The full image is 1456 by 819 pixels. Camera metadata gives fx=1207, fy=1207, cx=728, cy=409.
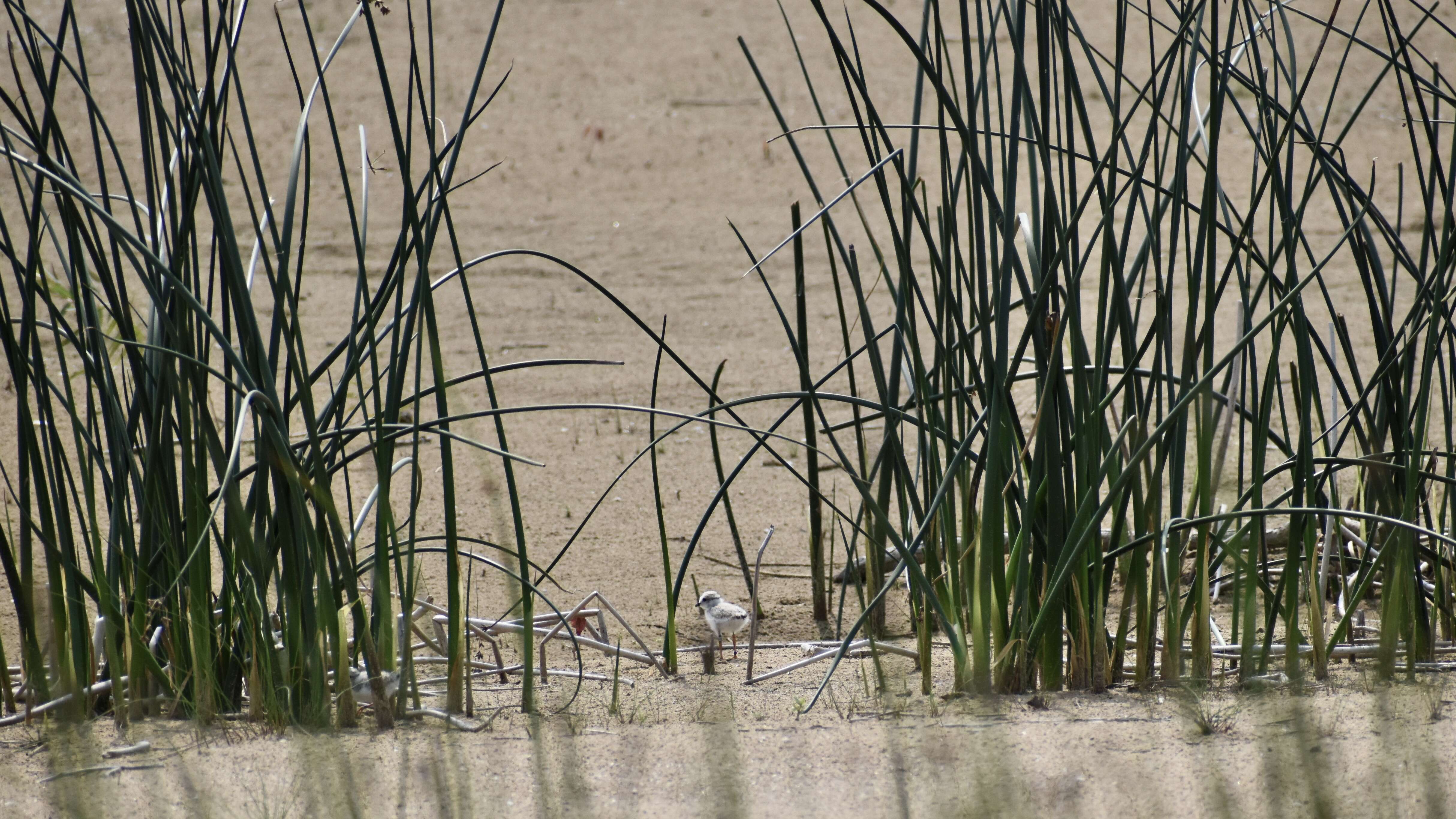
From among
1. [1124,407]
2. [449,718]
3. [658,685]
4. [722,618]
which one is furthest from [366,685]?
[1124,407]

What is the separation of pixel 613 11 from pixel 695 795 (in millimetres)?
6486

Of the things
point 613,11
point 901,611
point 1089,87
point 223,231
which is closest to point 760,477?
point 901,611

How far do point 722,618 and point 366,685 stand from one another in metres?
0.51

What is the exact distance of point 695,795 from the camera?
88 centimetres

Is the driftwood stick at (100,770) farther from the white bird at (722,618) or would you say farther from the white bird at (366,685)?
the white bird at (722,618)

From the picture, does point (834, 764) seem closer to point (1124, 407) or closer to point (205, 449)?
point (1124, 407)

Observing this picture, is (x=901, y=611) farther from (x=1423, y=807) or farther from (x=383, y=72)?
(x=383, y=72)

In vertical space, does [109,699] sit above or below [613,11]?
below

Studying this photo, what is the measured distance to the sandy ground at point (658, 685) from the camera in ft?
2.85

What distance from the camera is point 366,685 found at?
1.03 metres

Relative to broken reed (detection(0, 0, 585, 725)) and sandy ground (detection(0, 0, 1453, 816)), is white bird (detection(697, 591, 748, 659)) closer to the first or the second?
sandy ground (detection(0, 0, 1453, 816))

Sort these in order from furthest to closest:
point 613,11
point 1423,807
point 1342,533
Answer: point 613,11
point 1342,533
point 1423,807

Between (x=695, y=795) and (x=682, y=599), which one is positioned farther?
(x=682, y=599)

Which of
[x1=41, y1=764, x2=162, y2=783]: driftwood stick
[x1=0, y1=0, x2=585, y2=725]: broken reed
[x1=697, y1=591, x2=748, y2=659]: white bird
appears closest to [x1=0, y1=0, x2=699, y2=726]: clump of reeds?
[x1=0, y1=0, x2=585, y2=725]: broken reed
